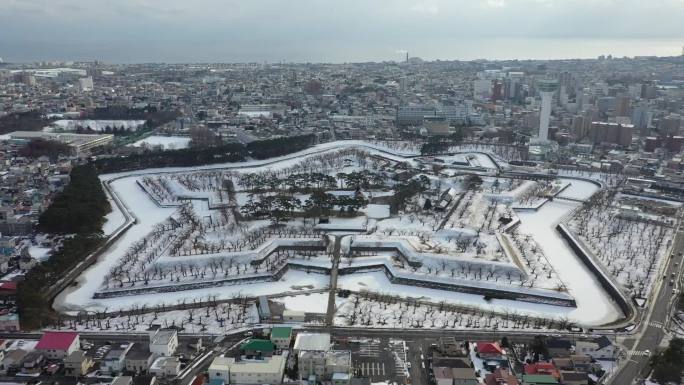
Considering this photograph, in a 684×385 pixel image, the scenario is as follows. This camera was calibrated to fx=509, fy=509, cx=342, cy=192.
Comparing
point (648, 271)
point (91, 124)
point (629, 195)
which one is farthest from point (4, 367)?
point (91, 124)

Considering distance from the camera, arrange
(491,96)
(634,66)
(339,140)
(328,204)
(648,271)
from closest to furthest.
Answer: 1. (648,271)
2. (328,204)
3. (339,140)
4. (491,96)
5. (634,66)

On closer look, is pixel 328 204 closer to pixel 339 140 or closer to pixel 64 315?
pixel 64 315

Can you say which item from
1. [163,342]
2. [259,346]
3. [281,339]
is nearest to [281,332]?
[281,339]

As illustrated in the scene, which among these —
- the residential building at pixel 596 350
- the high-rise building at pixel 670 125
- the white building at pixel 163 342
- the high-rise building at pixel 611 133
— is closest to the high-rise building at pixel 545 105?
the high-rise building at pixel 611 133

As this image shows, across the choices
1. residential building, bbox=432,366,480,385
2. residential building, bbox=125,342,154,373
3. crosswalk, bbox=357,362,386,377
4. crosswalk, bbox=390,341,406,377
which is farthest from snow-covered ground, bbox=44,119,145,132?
residential building, bbox=432,366,480,385

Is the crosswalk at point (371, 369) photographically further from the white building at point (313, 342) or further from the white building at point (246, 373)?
the white building at point (246, 373)

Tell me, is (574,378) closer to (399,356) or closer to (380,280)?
(399,356)
